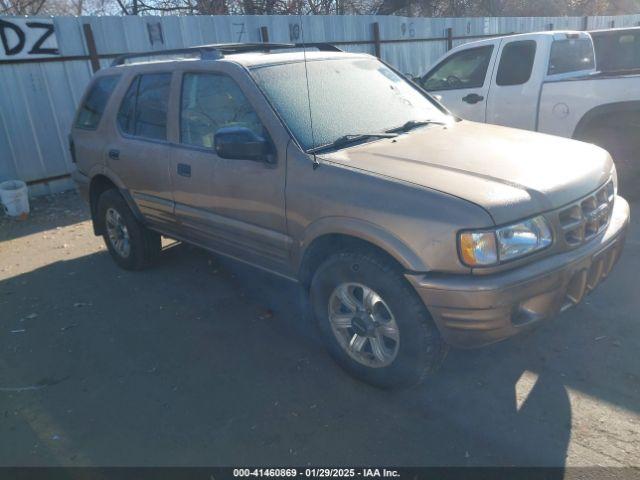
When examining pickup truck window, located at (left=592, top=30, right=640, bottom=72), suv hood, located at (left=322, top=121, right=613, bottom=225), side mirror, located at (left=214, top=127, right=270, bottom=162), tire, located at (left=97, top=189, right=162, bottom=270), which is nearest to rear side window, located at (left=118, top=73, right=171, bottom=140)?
tire, located at (left=97, top=189, right=162, bottom=270)

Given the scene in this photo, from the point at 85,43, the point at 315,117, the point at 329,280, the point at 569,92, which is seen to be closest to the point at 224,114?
the point at 315,117

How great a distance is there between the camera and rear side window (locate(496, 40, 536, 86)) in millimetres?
6332

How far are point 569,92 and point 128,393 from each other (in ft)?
17.4

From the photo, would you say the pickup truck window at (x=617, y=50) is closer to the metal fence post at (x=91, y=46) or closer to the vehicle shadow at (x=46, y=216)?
the metal fence post at (x=91, y=46)

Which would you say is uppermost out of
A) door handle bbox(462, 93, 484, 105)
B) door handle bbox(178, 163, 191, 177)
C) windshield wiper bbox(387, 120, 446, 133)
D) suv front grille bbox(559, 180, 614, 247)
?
windshield wiper bbox(387, 120, 446, 133)

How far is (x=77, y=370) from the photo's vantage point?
3541 mm

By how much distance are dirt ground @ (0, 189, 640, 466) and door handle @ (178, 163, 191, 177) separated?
109 cm

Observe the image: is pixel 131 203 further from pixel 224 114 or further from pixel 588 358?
pixel 588 358

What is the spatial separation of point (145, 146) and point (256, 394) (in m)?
2.30

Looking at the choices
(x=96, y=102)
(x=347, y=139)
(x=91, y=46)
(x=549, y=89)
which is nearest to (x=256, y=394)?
(x=347, y=139)

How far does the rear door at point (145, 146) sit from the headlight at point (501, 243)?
255 centimetres

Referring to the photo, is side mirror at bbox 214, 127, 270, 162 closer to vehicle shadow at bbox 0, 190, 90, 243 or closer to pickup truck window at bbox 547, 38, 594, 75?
pickup truck window at bbox 547, 38, 594, 75

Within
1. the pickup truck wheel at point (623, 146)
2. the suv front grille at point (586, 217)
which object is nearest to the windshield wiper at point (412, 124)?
the suv front grille at point (586, 217)

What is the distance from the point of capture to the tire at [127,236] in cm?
487
